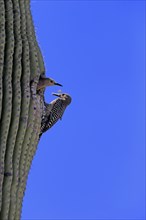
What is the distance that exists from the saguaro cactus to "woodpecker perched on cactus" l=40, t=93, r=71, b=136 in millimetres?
335

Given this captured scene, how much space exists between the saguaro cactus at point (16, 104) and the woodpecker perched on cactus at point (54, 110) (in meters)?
0.33

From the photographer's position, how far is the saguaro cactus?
21.4 ft

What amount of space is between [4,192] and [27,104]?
1.12m

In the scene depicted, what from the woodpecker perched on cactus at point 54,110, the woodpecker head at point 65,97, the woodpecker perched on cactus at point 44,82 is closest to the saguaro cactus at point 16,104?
the woodpecker perched on cactus at point 44,82

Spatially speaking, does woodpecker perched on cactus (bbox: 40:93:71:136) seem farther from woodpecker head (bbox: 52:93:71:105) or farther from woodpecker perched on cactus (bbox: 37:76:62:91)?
woodpecker perched on cactus (bbox: 37:76:62:91)

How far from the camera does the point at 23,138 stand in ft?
22.4

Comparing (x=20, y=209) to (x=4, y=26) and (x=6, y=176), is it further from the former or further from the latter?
(x=4, y=26)

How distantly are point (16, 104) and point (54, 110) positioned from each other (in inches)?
43.6

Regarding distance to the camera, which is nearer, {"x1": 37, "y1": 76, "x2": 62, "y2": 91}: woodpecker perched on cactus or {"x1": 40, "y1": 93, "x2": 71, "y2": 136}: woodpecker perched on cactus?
{"x1": 37, "y1": 76, "x2": 62, "y2": 91}: woodpecker perched on cactus

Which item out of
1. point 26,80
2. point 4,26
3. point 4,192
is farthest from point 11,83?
point 4,192

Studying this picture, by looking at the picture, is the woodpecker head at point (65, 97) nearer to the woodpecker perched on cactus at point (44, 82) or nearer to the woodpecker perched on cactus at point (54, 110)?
the woodpecker perched on cactus at point (54, 110)

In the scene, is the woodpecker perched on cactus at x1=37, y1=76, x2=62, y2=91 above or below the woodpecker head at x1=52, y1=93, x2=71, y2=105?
above

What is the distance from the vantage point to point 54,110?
7.82 metres

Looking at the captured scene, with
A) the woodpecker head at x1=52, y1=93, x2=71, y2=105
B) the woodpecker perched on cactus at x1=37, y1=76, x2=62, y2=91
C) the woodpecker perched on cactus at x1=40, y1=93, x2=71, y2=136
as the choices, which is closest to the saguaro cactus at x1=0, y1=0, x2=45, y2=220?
the woodpecker perched on cactus at x1=37, y1=76, x2=62, y2=91
